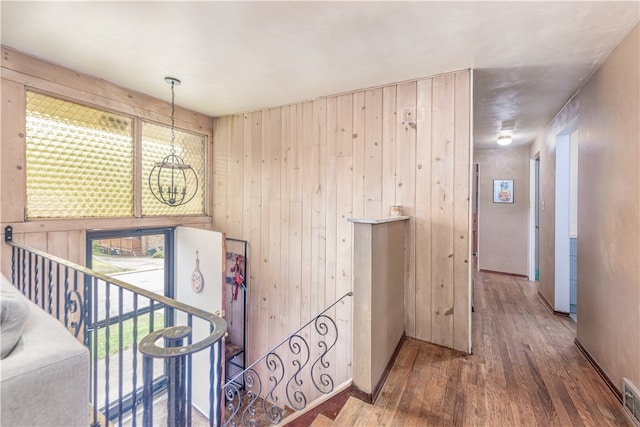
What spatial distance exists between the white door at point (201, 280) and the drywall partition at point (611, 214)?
10.0 feet

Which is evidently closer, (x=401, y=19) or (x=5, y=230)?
(x=401, y=19)

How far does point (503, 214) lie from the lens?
16.3ft

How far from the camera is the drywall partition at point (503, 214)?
481cm

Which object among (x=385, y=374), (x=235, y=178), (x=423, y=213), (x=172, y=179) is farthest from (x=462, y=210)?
(x=172, y=179)

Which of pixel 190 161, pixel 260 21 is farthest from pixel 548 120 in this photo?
pixel 190 161

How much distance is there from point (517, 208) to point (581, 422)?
13.3ft

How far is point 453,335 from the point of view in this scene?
7.48ft

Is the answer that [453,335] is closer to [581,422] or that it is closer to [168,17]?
[581,422]

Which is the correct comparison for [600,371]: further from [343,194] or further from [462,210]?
[343,194]

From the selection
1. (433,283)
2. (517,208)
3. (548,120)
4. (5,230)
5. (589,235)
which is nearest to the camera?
(5,230)

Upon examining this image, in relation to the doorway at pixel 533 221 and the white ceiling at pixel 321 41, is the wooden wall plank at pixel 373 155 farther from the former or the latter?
the doorway at pixel 533 221

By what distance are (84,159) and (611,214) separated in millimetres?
4159

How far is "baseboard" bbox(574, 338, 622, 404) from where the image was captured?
5.71ft

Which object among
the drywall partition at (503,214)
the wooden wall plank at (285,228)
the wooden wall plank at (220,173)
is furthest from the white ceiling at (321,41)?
the drywall partition at (503,214)
